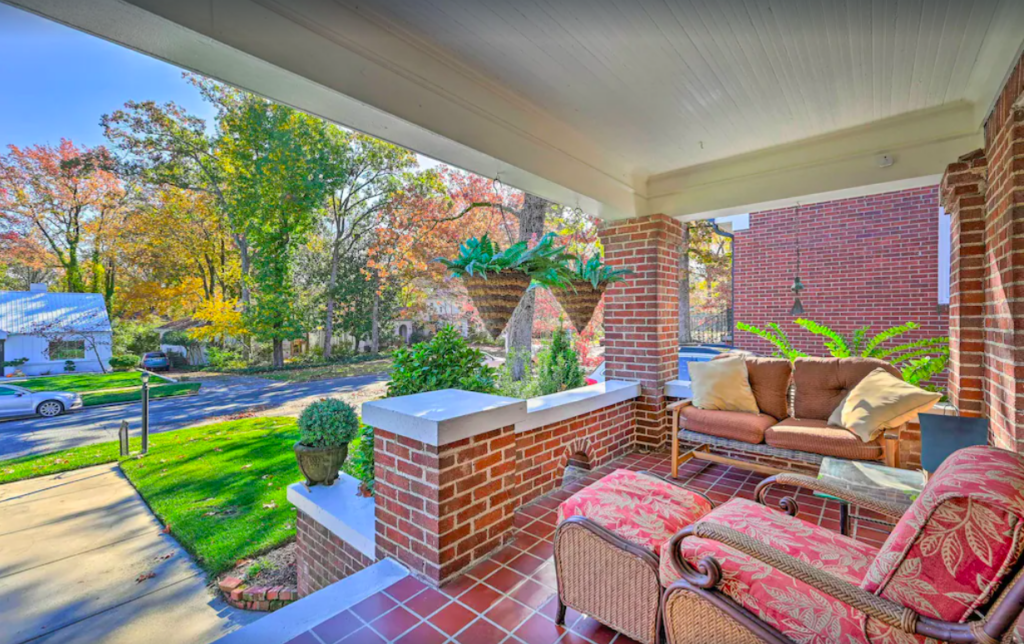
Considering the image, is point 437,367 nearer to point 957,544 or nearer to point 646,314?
point 646,314

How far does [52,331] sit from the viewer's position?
546cm

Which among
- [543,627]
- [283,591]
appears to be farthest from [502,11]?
[283,591]

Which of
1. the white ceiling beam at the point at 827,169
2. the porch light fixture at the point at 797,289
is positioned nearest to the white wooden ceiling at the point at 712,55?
the white ceiling beam at the point at 827,169

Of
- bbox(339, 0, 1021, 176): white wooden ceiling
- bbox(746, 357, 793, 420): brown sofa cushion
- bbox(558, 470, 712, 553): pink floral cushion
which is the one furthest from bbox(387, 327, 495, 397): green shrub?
bbox(746, 357, 793, 420): brown sofa cushion

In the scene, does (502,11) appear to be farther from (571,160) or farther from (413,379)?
(413,379)

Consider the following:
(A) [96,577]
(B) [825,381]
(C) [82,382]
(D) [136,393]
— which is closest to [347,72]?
(B) [825,381]

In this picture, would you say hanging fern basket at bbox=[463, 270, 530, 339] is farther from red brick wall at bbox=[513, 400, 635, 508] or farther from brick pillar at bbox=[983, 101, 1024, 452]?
brick pillar at bbox=[983, 101, 1024, 452]

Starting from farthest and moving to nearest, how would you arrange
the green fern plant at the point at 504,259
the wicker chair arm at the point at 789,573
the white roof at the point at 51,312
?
the white roof at the point at 51,312 → the green fern plant at the point at 504,259 → the wicker chair arm at the point at 789,573

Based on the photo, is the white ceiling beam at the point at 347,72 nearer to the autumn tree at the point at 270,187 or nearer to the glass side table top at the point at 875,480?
the glass side table top at the point at 875,480

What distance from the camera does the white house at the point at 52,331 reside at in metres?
5.09

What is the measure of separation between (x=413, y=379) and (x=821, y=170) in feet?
11.5

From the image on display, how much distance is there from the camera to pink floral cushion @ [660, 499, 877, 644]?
1130mm

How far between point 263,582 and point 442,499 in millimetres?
2577

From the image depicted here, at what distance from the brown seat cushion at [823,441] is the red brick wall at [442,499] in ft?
6.94
